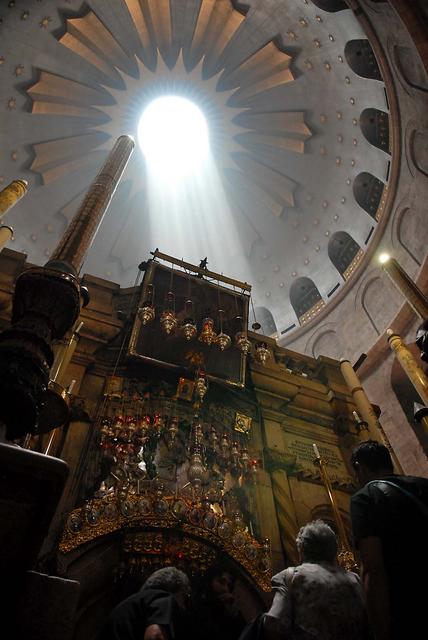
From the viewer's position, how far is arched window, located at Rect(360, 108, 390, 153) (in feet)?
44.0

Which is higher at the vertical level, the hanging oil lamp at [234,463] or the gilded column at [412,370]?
the gilded column at [412,370]

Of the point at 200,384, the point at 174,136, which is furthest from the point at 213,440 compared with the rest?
the point at 174,136

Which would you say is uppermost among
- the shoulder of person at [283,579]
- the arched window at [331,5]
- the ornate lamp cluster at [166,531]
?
the arched window at [331,5]

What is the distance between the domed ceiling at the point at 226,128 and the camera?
1359cm

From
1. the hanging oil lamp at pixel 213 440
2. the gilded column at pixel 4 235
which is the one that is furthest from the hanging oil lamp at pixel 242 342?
the gilded column at pixel 4 235

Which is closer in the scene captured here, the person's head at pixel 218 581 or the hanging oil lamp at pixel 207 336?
the person's head at pixel 218 581

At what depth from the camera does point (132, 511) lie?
4379mm

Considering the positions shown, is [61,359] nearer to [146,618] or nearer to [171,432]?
[171,432]

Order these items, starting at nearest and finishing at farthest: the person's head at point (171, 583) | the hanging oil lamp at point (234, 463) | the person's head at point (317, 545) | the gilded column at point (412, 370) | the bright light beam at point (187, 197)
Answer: the person's head at point (317, 545)
the person's head at point (171, 583)
the gilded column at point (412, 370)
the hanging oil lamp at point (234, 463)
the bright light beam at point (187, 197)

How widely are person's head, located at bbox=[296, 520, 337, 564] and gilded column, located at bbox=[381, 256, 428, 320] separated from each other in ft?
7.28

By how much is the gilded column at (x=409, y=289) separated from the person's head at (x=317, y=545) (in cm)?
222

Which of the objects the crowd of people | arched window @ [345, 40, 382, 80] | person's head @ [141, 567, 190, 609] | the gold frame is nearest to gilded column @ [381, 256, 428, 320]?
the crowd of people

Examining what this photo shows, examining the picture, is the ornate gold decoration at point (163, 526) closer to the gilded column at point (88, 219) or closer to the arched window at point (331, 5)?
the gilded column at point (88, 219)

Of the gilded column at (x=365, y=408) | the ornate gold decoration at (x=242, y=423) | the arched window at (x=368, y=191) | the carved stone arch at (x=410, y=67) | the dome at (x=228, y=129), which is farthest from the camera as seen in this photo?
the arched window at (x=368, y=191)
